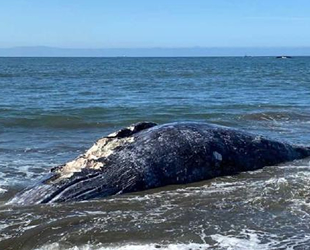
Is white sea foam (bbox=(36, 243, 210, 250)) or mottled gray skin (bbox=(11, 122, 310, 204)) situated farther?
Answer: mottled gray skin (bbox=(11, 122, 310, 204))

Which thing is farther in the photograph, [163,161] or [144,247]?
[163,161]

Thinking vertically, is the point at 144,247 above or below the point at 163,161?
below

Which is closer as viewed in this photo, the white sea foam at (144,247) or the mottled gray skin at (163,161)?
the white sea foam at (144,247)

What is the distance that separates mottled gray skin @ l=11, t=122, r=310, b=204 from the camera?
307 inches

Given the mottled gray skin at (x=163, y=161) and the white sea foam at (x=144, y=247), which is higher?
the mottled gray skin at (x=163, y=161)

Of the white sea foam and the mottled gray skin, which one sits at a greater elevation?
the mottled gray skin

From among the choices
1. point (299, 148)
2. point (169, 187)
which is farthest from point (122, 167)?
point (299, 148)

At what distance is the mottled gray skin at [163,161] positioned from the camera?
780 centimetres

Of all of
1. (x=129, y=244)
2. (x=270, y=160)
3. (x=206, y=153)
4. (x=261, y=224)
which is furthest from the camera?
(x=270, y=160)

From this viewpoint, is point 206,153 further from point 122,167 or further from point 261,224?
point 261,224

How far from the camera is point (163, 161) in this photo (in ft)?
27.1

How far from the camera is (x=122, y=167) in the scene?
802 centimetres

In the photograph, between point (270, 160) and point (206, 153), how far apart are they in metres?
1.38

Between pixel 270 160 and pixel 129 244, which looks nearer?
pixel 129 244
